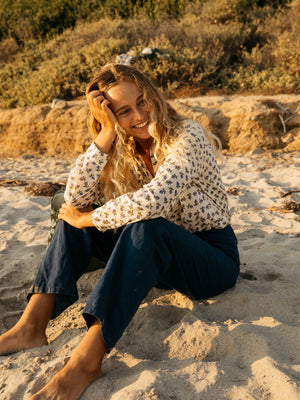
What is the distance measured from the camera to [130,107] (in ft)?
7.80

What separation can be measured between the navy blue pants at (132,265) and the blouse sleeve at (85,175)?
251 millimetres

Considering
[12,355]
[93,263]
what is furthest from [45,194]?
[12,355]

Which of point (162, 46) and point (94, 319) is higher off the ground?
point (162, 46)

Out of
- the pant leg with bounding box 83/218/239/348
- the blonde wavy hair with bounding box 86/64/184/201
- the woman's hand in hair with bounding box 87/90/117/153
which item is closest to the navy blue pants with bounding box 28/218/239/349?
the pant leg with bounding box 83/218/239/348

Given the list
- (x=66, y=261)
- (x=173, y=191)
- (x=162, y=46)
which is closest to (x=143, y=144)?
(x=173, y=191)

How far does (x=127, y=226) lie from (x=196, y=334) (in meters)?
0.62

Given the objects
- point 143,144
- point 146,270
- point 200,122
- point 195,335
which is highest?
point 143,144

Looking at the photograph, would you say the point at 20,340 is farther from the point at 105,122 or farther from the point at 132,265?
the point at 105,122

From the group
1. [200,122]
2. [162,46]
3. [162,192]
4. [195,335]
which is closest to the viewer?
[195,335]

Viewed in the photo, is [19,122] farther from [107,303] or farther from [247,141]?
[107,303]

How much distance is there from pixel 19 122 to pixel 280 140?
16.0 ft

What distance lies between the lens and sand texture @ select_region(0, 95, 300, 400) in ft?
5.16

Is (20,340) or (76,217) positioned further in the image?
(76,217)

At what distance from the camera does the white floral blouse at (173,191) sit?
6.45 feet
